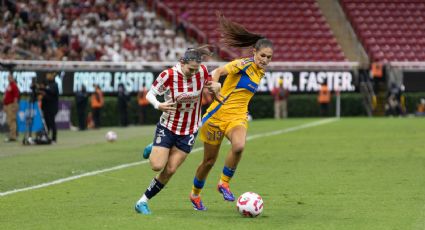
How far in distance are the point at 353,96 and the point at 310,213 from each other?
3446cm

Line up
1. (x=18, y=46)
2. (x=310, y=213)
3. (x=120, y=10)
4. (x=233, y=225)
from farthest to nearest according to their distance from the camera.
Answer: (x=120, y=10), (x=18, y=46), (x=310, y=213), (x=233, y=225)

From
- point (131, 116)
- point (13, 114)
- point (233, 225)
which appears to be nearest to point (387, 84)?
point (131, 116)

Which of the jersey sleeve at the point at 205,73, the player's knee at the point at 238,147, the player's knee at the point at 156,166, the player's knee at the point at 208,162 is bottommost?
the player's knee at the point at 208,162

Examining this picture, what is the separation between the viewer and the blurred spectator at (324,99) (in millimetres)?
44438

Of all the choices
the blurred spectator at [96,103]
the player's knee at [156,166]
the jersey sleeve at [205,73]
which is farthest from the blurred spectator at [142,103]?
the player's knee at [156,166]

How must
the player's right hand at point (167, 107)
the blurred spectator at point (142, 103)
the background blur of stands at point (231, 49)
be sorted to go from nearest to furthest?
1. the player's right hand at point (167, 107)
2. the background blur of stands at point (231, 49)
3. the blurred spectator at point (142, 103)

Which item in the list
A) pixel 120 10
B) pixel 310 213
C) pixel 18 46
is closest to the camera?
pixel 310 213

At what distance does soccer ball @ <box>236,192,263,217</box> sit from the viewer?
11508 mm

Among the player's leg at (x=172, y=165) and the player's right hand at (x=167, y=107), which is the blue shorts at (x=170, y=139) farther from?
the player's right hand at (x=167, y=107)

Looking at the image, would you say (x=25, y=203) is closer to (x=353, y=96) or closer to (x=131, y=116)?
(x=131, y=116)

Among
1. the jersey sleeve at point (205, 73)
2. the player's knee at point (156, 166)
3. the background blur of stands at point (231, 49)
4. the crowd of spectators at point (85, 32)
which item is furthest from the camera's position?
the background blur of stands at point (231, 49)

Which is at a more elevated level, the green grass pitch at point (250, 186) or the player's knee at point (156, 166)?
the player's knee at point (156, 166)

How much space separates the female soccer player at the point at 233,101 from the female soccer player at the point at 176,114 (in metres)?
0.79

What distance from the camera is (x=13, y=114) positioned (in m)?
30.5
